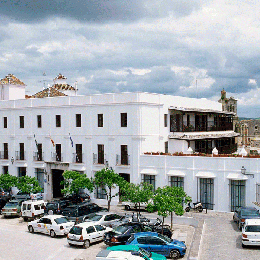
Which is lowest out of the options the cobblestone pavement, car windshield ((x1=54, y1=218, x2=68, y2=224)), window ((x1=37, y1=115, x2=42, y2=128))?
the cobblestone pavement

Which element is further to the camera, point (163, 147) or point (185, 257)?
point (163, 147)

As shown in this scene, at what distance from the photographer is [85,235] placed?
25.8 meters

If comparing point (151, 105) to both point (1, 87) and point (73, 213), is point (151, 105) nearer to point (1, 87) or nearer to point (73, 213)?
point (73, 213)

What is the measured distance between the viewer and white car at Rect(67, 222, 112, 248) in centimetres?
2559

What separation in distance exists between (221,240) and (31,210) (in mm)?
17116

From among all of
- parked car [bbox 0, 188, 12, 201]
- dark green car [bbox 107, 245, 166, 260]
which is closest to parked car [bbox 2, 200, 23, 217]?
parked car [bbox 0, 188, 12, 201]

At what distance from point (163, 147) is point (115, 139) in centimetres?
552

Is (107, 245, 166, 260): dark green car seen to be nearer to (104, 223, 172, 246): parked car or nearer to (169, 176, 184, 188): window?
(104, 223, 172, 246): parked car

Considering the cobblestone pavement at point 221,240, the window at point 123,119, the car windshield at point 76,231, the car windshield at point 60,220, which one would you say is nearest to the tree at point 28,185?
the window at point 123,119

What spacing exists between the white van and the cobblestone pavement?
13737 millimetres

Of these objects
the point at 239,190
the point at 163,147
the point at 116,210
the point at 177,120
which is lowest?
the point at 116,210

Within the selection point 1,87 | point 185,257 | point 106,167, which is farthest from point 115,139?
point 1,87

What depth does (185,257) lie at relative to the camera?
77.5 feet

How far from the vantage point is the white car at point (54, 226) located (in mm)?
28406
